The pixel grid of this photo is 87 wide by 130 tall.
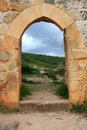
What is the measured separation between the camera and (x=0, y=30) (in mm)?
8586

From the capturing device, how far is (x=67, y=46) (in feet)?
28.9

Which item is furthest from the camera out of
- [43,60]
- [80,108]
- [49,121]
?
[43,60]

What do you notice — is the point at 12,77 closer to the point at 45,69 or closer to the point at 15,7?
the point at 15,7

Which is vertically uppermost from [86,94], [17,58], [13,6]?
[13,6]

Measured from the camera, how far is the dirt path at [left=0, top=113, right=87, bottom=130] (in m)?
7.12

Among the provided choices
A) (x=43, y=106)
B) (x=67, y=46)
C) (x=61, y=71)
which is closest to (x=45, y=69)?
(x=61, y=71)

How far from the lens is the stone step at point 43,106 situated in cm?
852

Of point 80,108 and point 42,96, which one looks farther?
point 42,96

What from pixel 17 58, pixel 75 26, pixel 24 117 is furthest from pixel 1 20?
pixel 24 117

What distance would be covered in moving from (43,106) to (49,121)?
1.00 metres

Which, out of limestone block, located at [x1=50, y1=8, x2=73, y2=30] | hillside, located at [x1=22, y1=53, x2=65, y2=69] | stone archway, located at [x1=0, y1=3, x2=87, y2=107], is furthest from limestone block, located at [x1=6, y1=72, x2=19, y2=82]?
hillside, located at [x1=22, y1=53, x2=65, y2=69]

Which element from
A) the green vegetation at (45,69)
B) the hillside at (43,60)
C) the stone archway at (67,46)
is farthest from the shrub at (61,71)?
the stone archway at (67,46)

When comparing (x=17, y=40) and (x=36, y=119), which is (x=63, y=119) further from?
(x=17, y=40)

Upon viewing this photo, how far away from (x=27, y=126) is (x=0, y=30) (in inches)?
101
